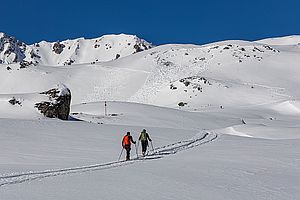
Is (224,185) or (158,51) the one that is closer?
(224,185)

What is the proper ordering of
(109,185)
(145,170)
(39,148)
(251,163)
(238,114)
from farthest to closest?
(238,114)
(39,148)
(251,163)
(145,170)
(109,185)

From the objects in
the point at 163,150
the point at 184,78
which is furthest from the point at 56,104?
the point at 184,78

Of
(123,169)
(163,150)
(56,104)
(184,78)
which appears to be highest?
(184,78)

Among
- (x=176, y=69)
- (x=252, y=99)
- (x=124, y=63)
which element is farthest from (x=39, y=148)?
(x=124, y=63)

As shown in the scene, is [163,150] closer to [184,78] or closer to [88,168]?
[88,168]

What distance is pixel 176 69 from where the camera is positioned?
11344 cm

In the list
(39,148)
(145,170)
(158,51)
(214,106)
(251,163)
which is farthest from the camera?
(158,51)

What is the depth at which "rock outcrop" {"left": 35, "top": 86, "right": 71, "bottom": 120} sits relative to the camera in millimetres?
39938

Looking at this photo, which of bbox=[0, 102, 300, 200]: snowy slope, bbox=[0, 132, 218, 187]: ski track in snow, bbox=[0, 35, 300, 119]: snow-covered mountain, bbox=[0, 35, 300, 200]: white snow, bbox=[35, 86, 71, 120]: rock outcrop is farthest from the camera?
bbox=[0, 35, 300, 119]: snow-covered mountain

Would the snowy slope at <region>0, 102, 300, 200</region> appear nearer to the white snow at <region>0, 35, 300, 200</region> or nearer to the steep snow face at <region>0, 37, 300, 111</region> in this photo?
the white snow at <region>0, 35, 300, 200</region>

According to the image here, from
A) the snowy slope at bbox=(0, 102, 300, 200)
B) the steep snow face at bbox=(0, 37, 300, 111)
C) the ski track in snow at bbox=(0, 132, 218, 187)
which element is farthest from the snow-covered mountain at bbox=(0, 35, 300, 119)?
the snowy slope at bbox=(0, 102, 300, 200)

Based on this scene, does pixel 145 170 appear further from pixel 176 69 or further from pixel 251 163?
pixel 176 69

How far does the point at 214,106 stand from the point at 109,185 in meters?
68.9

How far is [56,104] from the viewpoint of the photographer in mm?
40438
